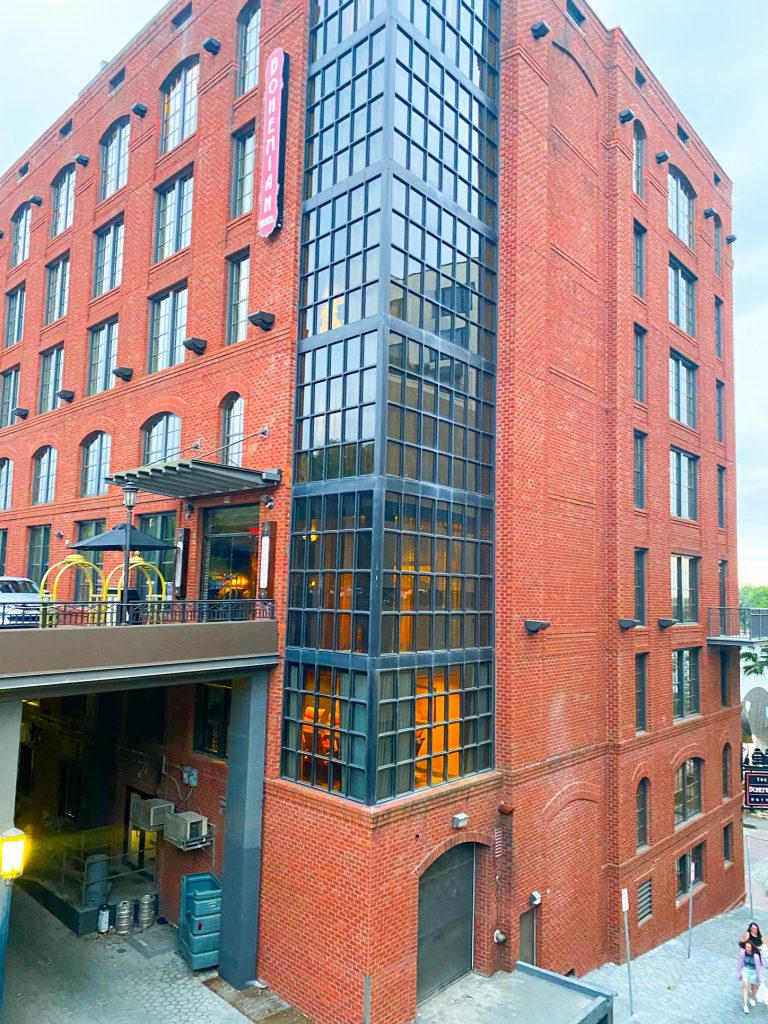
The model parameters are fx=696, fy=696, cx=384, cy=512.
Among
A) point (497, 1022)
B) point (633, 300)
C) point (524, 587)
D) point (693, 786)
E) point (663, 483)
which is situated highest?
point (633, 300)

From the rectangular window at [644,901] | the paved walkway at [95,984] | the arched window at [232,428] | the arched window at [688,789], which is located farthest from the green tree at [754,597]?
the paved walkway at [95,984]

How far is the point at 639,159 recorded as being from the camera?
2114 centimetres

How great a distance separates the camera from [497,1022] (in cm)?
1205

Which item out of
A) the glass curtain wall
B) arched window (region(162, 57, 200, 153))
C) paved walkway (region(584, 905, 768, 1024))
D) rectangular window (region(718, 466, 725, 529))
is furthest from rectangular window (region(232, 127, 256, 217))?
paved walkway (region(584, 905, 768, 1024))

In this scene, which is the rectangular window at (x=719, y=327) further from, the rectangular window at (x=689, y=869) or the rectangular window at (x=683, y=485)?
the rectangular window at (x=689, y=869)

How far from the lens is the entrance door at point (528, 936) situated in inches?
565

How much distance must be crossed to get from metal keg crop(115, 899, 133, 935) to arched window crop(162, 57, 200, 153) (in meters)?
18.8

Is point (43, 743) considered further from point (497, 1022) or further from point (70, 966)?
point (497, 1022)

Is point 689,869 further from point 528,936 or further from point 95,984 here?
point 95,984

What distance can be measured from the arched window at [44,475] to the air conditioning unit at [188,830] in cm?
1251

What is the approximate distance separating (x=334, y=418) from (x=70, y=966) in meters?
11.6

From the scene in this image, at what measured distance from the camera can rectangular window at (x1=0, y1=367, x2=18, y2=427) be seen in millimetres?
25953

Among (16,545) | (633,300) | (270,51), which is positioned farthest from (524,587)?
(16,545)

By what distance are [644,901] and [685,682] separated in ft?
21.2
